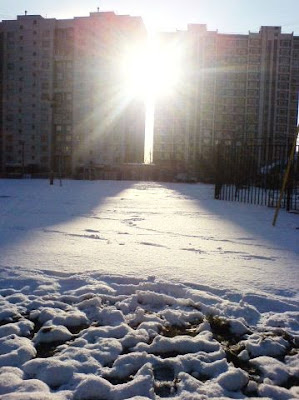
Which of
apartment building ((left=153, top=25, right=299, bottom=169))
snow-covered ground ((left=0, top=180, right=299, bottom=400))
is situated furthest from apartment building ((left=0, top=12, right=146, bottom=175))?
snow-covered ground ((left=0, top=180, right=299, bottom=400))

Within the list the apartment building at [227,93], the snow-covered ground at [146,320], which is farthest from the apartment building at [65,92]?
the snow-covered ground at [146,320]

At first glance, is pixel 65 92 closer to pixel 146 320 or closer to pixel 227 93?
pixel 227 93

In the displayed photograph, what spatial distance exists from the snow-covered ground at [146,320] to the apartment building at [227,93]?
221 feet

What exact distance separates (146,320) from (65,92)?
2804 inches

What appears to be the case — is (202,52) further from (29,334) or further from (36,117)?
(29,334)

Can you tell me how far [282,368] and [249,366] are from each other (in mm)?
189

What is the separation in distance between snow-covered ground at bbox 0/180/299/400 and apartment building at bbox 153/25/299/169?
67333 millimetres

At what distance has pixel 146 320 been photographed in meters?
2.87

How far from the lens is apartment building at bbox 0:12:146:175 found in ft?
223

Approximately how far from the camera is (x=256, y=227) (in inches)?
302

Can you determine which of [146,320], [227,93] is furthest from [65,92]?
[146,320]

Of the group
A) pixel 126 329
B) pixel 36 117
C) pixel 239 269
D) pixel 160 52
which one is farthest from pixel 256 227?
pixel 160 52

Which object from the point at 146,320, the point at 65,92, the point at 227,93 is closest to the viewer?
the point at 146,320

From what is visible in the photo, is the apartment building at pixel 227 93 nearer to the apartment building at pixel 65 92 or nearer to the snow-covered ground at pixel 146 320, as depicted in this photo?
the apartment building at pixel 65 92
